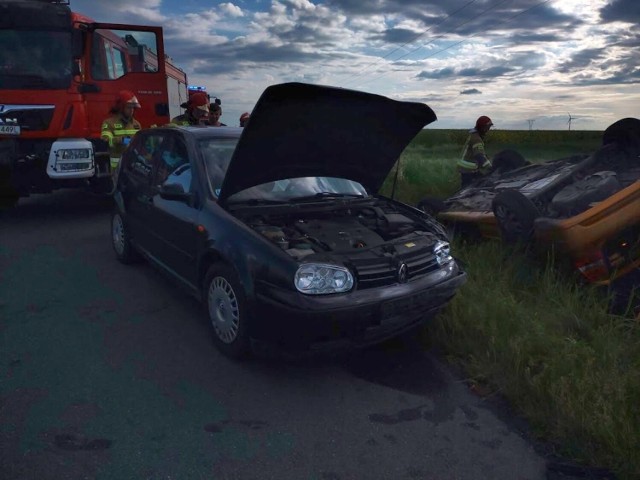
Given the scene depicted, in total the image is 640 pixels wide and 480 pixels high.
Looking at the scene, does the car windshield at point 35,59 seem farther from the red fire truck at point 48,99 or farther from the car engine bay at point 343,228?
the car engine bay at point 343,228

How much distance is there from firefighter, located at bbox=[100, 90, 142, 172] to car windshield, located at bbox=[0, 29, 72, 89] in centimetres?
105

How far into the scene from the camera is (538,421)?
318 centimetres

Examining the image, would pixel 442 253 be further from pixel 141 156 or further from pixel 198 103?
pixel 198 103

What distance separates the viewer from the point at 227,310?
3887mm

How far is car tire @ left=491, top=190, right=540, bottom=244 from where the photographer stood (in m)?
5.50

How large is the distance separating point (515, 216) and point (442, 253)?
5.91ft

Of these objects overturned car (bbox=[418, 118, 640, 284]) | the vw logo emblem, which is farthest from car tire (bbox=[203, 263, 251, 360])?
overturned car (bbox=[418, 118, 640, 284])

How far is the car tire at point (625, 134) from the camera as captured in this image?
6449 mm

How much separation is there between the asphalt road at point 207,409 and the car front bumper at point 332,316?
0.85ft

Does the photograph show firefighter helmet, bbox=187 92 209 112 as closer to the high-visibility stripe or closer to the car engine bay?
the high-visibility stripe

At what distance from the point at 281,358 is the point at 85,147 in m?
6.35

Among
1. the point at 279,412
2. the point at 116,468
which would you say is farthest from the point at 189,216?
the point at 116,468

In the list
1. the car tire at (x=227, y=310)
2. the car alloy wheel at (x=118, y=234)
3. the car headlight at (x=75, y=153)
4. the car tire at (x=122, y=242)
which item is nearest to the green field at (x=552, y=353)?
the car tire at (x=227, y=310)

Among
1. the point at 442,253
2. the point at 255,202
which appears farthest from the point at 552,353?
the point at 255,202
